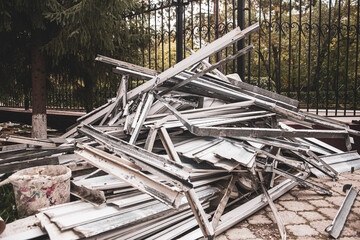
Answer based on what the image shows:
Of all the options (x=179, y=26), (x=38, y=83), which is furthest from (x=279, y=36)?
(x=38, y=83)

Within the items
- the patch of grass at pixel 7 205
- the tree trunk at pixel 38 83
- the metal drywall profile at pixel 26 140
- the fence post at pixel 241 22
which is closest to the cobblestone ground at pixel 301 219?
the patch of grass at pixel 7 205

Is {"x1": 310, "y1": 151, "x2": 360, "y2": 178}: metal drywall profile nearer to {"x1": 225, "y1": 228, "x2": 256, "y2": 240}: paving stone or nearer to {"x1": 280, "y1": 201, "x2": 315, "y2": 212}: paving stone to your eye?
{"x1": 280, "y1": 201, "x2": 315, "y2": 212}: paving stone

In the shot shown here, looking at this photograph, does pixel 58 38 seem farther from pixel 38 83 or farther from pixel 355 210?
pixel 355 210

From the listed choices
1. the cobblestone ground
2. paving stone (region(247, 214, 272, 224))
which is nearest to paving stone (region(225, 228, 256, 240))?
the cobblestone ground

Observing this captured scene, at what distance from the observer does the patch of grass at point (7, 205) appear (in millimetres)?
2562

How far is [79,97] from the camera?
671cm

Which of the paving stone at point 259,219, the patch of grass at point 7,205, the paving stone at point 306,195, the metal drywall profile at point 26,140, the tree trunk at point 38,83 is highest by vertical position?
the tree trunk at point 38,83

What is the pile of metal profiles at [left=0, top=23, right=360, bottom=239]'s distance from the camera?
212cm

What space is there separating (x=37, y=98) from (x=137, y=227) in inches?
175

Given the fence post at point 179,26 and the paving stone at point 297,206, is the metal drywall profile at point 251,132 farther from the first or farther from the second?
the fence post at point 179,26

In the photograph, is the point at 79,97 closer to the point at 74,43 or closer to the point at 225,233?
the point at 74,43

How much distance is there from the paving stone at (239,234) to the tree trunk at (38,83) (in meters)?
4.65

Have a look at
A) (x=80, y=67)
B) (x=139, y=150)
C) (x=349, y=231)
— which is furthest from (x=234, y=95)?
(x=80, y=67)

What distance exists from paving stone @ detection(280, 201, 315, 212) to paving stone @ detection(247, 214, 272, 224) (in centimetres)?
41
